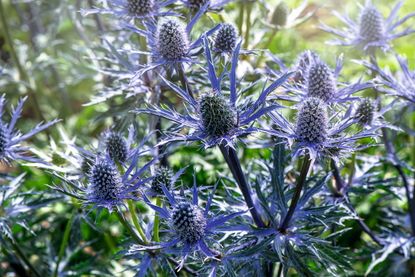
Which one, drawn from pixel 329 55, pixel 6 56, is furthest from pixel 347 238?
pixel 6 56

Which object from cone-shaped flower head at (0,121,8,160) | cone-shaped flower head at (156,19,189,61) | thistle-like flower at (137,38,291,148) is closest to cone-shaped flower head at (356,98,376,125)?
thistle-like flower at (137,38,291,148)

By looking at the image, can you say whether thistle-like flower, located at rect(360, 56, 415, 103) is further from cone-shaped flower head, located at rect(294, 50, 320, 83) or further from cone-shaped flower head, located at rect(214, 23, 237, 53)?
cone-shaped flower head, located at rect(214, 23, 237, 53)

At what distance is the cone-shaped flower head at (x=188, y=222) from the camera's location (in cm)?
125

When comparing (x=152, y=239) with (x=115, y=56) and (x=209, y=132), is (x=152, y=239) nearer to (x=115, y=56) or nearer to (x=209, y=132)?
(x=209, y=132)

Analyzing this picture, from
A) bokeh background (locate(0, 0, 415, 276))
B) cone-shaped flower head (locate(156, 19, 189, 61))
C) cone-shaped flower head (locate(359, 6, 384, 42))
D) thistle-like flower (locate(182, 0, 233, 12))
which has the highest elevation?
thistle-like flower (locate(182, 0, 233, 12))

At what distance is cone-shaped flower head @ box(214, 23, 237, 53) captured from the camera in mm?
1499

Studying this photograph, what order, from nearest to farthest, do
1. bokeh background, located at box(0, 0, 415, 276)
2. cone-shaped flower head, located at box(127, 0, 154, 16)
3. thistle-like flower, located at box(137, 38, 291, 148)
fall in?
thistle-like flower, located at box(137, 38, 291, 148)
cone-shaped flower head, located at box(127, 0, 154, 16)
bokeh background, located at box(0, 0, 415, 276)

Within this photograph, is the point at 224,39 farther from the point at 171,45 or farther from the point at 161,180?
the point at 161,180

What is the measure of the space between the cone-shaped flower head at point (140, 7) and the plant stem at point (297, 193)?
0.67m

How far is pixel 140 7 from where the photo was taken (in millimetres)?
1610

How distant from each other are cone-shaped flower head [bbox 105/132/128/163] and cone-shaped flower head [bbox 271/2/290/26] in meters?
0.88

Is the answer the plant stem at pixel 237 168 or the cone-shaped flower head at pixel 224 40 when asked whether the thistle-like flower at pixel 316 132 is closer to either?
the plant stem at pixel 237 168

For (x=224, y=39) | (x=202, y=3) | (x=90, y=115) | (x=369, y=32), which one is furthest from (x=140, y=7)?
(x=90, y=115)

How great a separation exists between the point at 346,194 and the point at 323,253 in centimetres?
30
